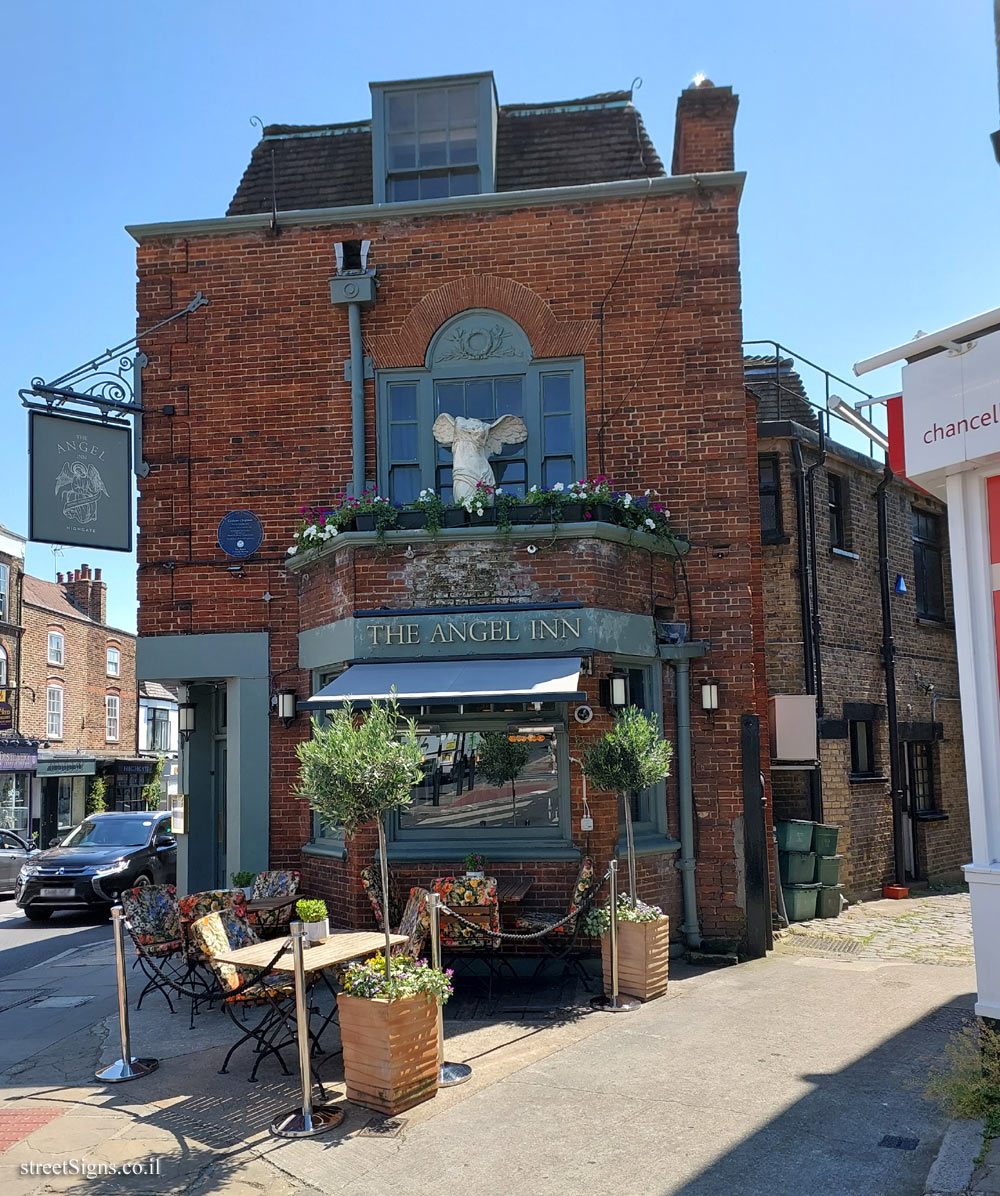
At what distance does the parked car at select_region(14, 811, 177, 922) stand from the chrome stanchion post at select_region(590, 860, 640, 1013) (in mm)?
8458

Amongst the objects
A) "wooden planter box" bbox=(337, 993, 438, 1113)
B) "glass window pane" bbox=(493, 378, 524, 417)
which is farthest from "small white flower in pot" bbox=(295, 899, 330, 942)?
"glass window pane" bbox=(493, 378, 524, 417)

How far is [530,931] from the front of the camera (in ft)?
29.9

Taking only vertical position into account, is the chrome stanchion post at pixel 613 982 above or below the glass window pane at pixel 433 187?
below

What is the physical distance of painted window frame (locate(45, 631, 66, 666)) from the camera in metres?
33.4

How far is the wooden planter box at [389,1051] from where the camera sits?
6328 millimetres

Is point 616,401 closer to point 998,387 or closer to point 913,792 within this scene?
point 998,387

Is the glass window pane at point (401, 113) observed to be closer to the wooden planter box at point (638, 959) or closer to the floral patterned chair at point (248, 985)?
the floral patterned chair at point (248, 985)

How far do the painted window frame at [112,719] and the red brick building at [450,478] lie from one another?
2744 centimetres

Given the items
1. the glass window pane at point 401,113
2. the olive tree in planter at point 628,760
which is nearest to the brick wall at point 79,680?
the glass window pane at point 401,113

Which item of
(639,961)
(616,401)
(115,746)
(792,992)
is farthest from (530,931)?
(115,746)

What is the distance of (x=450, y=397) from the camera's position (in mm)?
11289

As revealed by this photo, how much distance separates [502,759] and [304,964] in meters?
3.66

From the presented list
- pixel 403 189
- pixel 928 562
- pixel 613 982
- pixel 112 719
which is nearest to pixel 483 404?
pixel 403 189

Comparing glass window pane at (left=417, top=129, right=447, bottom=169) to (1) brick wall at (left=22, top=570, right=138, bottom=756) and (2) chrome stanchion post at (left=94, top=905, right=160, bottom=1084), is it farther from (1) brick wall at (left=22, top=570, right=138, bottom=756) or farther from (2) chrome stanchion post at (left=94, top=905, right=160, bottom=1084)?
(1) brick wall at (left=22, top=570, right=138, bottom=756)
